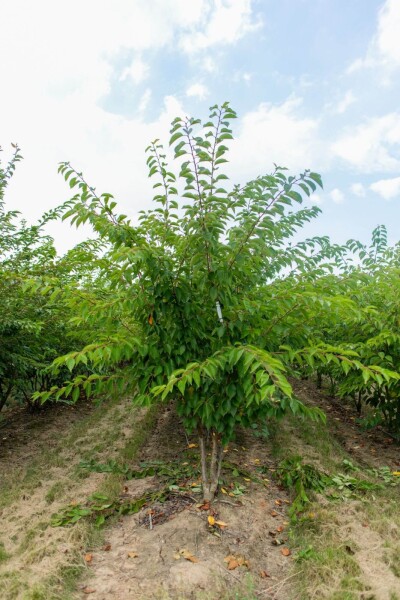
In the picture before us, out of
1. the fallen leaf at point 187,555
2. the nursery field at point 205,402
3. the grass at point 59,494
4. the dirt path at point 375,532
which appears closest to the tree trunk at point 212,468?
the nursery field at point 205,402

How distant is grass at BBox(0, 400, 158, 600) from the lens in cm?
298

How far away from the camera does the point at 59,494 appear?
467 centimetres

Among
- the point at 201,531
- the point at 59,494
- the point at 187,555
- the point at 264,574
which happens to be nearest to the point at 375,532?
the point at 264,574

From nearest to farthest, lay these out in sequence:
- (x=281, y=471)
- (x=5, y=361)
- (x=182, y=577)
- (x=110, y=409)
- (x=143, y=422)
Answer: (x=182, y=577) → (x=281, y=471) → (x=5, y=361) → (x=143, y=422) → (x=110, y=409)

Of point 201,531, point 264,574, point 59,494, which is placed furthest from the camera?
point 59,494

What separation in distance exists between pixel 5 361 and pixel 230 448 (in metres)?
3.87

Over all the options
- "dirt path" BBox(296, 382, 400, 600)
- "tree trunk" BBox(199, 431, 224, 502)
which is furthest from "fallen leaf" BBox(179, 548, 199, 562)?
"dirt path" BBox(296, 382, 400, 600)

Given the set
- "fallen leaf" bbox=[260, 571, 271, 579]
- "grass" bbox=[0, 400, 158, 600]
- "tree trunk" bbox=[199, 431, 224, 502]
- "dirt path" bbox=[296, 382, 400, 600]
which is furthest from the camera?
"tree trunk" bbox=[199, 431, 224, 502]

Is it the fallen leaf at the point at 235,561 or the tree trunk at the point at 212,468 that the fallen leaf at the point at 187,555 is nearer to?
the fallen leaf at the point at 235,561

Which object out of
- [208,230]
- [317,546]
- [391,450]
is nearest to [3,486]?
[317,546]

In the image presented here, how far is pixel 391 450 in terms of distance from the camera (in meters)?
6.43

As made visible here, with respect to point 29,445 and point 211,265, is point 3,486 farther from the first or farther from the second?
point 211,265

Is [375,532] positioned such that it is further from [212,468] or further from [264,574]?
[212,468]

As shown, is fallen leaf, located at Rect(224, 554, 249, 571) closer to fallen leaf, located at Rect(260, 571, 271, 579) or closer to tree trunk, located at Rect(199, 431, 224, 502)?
fallen leaf, located at Rect(260, 571, 271, 579)
